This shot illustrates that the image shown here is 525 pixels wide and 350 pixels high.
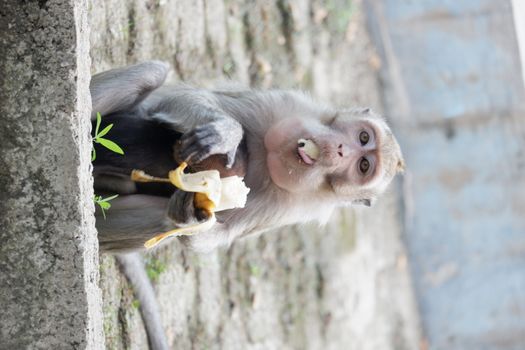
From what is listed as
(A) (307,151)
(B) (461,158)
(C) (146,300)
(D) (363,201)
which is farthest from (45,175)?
(B) (461,158)

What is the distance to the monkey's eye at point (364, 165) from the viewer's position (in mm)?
4227

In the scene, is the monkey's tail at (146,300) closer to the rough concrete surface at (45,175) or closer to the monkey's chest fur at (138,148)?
the monkey's chest fur at (138,148)

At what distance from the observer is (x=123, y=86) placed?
380 centimetres

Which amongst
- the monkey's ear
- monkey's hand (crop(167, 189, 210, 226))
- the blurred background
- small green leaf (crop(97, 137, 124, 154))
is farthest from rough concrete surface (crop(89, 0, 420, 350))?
the monkey's ear

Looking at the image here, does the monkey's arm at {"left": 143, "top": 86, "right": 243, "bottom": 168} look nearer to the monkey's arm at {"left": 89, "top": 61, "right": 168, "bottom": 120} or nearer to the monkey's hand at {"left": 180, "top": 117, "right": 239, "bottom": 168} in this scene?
the monkey's hand at {"left": 180, "top": 117, "right": 239, "bottom": 168}

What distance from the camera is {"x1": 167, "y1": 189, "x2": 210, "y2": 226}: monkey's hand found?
339 cm

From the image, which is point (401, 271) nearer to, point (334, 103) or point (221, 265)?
point (334, 103)

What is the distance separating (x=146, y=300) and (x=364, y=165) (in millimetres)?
1360

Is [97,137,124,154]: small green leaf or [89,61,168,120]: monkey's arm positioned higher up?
[89,61,168,120]: monkey's arm

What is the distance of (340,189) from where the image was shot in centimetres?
420

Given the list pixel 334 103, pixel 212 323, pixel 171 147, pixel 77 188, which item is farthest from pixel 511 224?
pixel 77 188

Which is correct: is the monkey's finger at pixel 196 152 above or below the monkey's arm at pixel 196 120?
below

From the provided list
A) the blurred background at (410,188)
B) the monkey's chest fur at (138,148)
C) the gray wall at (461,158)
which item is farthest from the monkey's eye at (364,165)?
the gray wall at (461,158)

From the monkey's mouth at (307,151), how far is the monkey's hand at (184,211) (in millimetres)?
705
